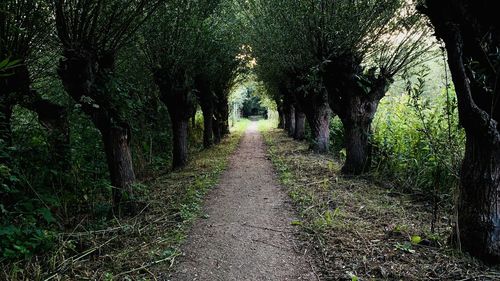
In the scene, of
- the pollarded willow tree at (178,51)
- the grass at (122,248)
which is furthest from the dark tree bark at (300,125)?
the grass at (122,248)

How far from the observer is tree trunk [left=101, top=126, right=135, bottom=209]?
18.2 feet

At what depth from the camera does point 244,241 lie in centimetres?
436

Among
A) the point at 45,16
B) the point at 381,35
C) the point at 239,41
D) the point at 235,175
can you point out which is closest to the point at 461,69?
the point at 381,35

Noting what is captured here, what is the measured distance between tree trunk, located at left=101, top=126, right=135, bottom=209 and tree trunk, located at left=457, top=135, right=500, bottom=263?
4.97 meters

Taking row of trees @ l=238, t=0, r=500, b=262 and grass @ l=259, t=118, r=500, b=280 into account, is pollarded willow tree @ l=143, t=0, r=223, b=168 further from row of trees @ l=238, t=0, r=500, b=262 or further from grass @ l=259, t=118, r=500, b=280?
grass @ l=259, t=118, r=500, b=280

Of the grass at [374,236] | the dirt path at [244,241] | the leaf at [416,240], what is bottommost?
the dirt path at [244,241]

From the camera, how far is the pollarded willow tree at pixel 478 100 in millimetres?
3186

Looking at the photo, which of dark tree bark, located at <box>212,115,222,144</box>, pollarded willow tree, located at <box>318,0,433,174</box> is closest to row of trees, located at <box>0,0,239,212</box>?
pollarded willow tree, located at <box>318,0,433,174</box>

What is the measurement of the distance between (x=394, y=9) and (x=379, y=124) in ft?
10.9

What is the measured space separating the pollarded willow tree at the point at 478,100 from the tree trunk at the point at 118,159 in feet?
16.3

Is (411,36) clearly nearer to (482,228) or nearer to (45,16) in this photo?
(482,228)

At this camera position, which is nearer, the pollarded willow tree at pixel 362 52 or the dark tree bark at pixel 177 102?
the pollarded willow tree at pixel 362 52

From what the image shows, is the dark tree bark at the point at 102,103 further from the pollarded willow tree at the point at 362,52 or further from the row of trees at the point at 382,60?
the pollarded willow tree at the point at 362,52

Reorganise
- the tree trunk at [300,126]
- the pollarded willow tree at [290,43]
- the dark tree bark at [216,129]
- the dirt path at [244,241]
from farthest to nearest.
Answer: the dark tree bark at [216,129]
the tree trunk at [300,126]
the pollarded willow tree at [290,43]
the dirt path at [244,241]
